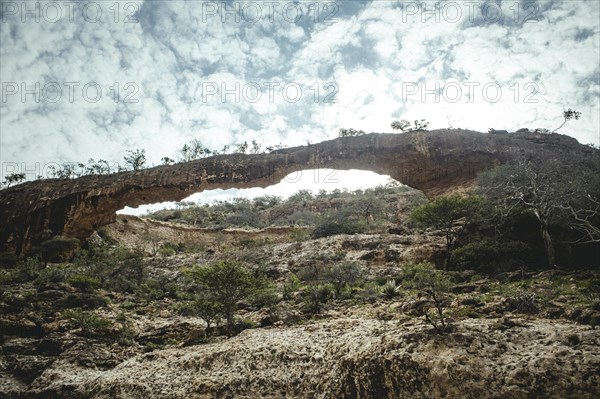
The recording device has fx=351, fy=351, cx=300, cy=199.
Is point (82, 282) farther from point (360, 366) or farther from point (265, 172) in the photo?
point (360, 366)

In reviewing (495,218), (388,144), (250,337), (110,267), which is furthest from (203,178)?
Answer: (495,218)

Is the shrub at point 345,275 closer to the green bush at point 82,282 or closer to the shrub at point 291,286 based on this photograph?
the shrub at point 291,286

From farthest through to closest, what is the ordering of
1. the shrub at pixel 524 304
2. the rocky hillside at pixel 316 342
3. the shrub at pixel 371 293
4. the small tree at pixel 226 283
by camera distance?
1. the shrub at pixel 371 293
2. the small tree at pixel 226 283
3. the shrub at pixel 524 304
4. the rocky hillside at pixel 316 342

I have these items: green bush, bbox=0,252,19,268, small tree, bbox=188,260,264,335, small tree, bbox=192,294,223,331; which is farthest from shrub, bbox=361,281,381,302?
green bush, bbox=0,252,19,268

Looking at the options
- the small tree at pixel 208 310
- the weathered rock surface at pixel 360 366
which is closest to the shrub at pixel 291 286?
the small tree at pixel 208 310

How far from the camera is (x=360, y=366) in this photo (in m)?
7.46

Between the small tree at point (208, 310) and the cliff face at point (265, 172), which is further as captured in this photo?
the cliff face at point (265, 172)

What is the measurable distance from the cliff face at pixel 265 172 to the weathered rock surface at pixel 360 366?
48.2 feet

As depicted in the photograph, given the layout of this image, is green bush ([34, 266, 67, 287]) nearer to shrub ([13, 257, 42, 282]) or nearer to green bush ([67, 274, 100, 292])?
shrub ([13, 257, 42, 282])

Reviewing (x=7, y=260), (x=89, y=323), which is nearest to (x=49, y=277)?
(x=7, y=260)

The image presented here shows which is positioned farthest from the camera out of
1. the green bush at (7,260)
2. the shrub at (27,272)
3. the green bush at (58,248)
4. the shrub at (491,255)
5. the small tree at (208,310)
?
the green bush at (58,248)

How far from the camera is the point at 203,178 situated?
79.6 feet

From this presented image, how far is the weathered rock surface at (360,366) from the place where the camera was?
5.87 m

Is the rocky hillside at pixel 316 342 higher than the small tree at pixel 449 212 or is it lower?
lower
